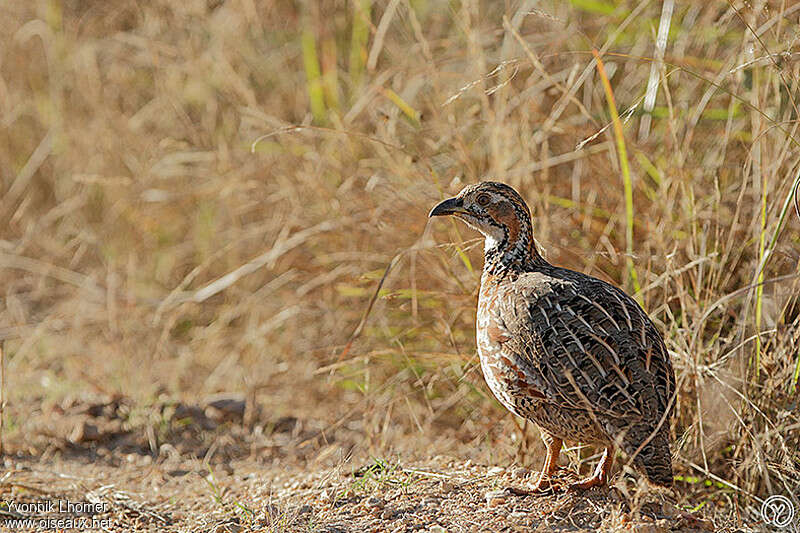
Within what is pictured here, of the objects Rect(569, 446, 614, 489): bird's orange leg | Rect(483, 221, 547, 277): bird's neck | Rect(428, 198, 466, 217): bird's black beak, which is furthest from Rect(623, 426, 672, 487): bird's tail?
Rect(428, 198, 466, 217): bird's black beak

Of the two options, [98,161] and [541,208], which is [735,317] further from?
[98,161]

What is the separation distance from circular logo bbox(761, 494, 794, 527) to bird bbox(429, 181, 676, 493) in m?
0.48

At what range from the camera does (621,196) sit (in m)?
4.34

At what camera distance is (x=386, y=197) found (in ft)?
15.4

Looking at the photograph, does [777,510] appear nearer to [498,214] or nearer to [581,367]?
[581,367]

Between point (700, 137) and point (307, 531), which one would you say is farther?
point (700, 137)

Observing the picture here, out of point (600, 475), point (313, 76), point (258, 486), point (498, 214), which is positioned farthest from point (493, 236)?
point (313, 76)

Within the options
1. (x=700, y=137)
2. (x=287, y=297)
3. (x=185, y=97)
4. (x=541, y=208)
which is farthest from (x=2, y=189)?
(x=700, y=137)

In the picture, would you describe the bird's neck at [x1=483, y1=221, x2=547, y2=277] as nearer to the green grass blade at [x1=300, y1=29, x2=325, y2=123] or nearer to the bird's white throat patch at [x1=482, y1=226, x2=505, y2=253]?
the bird's white throat patch at [x1=482, y1=226, x2=505, y2=253]

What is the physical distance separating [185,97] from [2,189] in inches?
66.3

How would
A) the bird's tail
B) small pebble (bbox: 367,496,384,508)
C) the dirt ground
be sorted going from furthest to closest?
small pebble (bbox: 367,496,384,508) < the dirt ground < the bird's tail

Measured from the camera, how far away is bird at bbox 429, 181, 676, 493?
2.96 m

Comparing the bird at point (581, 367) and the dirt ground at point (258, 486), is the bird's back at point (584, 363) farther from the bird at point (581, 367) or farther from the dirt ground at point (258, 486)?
the dirt ground at point (258, 486)

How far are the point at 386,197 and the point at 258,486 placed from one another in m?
1.58
